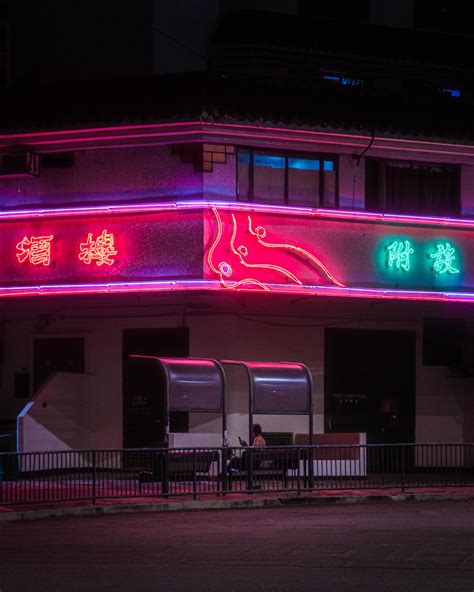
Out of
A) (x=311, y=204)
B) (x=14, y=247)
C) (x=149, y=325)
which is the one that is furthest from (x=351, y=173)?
(x=14, y=247)

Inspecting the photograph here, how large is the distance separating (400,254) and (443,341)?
3.58 meters

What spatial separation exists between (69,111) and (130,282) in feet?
13.7

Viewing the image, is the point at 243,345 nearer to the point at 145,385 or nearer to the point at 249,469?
the point at 145,385

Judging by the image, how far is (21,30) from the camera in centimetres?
3198

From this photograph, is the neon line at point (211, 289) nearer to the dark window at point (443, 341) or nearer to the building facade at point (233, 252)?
the building facade at point (233, 252)

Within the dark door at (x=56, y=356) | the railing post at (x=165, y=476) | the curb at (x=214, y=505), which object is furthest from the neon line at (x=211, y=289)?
the curb at (x=214, y=505)

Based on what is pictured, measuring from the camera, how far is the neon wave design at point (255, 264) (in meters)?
24.1

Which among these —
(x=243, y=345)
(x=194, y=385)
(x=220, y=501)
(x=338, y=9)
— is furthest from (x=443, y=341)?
(x=338, y=9)

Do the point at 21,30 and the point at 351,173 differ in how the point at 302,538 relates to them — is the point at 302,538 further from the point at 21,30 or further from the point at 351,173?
the point at 21,30

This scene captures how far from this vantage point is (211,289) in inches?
942

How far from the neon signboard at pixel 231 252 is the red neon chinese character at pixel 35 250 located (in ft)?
0.07

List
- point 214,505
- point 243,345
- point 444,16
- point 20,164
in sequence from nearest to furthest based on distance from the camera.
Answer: point 214,505 < point 20,164 < point 243,345 < point 444,16

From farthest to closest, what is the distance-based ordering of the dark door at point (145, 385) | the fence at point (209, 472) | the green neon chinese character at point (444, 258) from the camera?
1. the dark door at point (145, 385)
2. the green neon chinese character at point (444, 258)
3. the fence at point (209, 472)

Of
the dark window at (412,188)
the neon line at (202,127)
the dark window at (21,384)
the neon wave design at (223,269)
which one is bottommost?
the dark window at (21,384)
